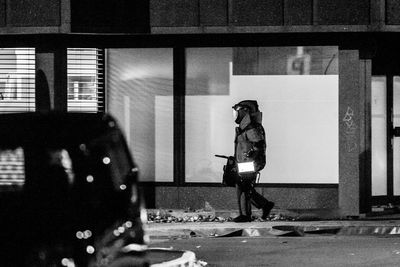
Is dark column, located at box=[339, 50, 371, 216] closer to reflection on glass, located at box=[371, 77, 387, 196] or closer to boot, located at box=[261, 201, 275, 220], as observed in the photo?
boot, located at box=[261, 201, 275, 220]

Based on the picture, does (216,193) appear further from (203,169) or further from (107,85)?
(107,85)

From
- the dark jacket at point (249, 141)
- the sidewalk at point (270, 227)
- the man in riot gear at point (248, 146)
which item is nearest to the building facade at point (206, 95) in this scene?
the sidewalk at point (270, 227)

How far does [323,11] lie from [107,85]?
426 centimetres

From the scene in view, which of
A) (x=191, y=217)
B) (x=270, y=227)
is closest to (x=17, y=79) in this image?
(x=191, y=217)

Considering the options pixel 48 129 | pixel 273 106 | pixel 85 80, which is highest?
pixel 85 80

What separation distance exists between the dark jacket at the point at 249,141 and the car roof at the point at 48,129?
9666 millimetres

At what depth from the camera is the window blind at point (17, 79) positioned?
19.2 m

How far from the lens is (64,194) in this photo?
23.6ft

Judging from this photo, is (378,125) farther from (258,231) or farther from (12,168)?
(12,168)

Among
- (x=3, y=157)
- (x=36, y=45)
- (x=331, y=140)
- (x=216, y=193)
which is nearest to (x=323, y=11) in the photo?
(x=331, y=140)

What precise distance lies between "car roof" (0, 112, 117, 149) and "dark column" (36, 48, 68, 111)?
1128 cm

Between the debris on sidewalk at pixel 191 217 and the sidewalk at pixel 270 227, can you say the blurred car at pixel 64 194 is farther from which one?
the debris on sidewalk at pixel 191 217

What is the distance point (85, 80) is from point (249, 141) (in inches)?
148

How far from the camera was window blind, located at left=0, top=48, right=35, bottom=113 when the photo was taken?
19.2 m
